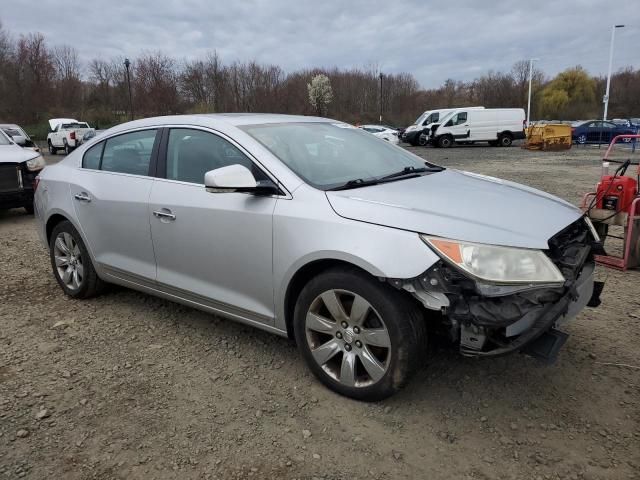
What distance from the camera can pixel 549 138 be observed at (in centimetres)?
2525

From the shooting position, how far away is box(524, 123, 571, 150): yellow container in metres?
25.2

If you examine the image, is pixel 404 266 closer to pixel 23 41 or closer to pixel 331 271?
pixel 331 271

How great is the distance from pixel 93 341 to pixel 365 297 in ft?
7.31

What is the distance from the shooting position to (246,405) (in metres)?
2.79

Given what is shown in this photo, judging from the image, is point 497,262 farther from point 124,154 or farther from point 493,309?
point 124,154

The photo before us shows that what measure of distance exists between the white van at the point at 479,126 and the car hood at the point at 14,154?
22936 mm

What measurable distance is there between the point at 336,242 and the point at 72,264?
9.53 feet

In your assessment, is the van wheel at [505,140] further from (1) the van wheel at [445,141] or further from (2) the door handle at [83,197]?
(2) the door handle at [83,197]

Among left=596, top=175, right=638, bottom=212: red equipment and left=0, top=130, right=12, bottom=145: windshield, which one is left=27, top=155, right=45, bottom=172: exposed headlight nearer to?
left=0, top=130, right=12, bottom=145: windshield

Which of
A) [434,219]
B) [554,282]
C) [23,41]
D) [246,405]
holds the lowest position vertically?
[246,405]

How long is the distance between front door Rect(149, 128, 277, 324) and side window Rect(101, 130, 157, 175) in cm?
21

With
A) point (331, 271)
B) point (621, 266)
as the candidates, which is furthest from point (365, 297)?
point (621, 266)

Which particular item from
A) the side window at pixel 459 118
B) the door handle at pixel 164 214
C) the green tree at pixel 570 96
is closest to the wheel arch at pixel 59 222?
the door handle at pixel 164 214

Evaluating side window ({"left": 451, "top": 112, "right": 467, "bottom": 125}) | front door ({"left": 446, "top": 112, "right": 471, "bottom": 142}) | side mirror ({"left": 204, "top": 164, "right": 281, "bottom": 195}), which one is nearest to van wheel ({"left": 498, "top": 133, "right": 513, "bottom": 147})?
front door ({"left": 446, "top": 112, "right": 471, "bottom": 142})
